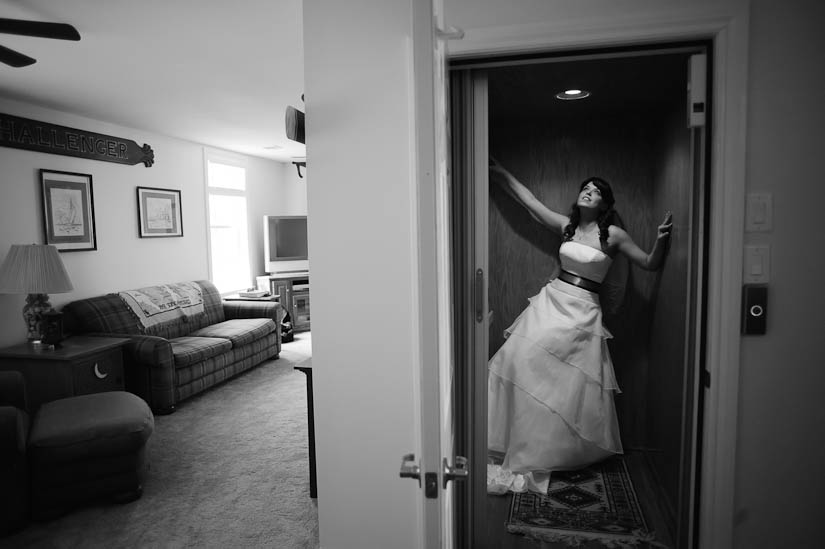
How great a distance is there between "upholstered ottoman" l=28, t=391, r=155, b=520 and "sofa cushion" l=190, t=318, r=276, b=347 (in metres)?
2.00

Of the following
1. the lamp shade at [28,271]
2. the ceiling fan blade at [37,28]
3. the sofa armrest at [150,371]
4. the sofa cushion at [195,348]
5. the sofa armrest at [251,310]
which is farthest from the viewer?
the sofa armrest at [251,310]

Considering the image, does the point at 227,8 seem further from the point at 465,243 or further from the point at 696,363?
the point at 696,363

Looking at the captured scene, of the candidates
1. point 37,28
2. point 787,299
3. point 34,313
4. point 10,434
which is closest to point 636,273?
point 787,299

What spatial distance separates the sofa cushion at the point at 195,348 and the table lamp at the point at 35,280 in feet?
2.73

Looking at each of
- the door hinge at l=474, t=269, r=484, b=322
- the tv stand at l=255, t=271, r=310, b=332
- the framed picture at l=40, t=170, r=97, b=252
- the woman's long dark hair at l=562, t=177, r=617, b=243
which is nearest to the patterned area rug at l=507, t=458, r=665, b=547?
the door hinge at l=474, t=269, r=484, b=322

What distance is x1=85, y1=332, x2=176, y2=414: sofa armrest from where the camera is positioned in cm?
393

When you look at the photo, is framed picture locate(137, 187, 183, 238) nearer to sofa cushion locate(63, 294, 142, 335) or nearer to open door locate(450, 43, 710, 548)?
sofa cushion locate(63, 294, 142, 335)

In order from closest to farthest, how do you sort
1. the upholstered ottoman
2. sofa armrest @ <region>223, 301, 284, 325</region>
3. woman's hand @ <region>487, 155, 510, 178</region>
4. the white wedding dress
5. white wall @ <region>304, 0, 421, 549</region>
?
white wall @ <region>304, 0, 421, 549</region>
the upholstered ottoman
the white wedding dress
woman's hand @ <region>487, 155, 510, 178</region>
sofa armrest @ <region>223, 301, 284, 325</region>

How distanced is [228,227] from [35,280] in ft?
10.6

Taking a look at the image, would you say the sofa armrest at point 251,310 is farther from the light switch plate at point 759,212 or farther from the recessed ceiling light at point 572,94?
the light switch plate at point 759,212

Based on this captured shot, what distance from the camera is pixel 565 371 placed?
8.97 feet

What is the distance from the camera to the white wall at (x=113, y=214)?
3791mm

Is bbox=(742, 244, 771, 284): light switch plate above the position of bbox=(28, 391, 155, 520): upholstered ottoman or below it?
above

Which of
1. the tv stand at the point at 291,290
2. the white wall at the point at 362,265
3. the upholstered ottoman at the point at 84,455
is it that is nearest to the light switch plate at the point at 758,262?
the white wall at the point at 362,265
